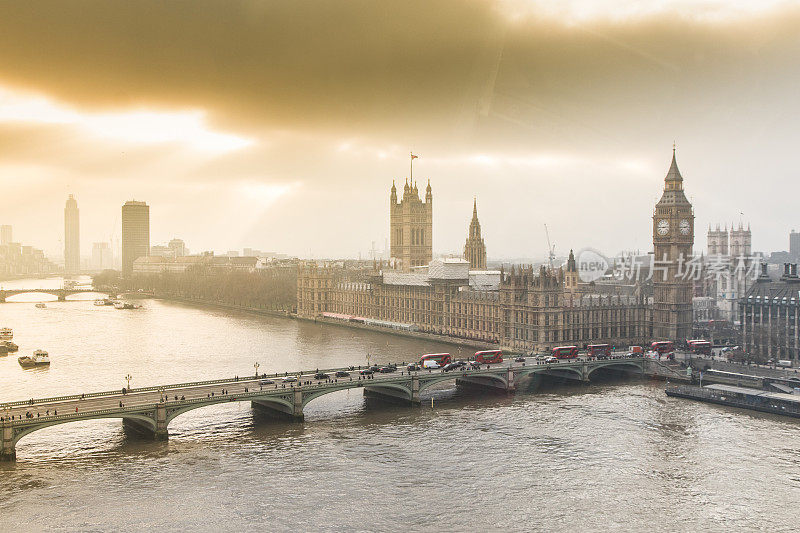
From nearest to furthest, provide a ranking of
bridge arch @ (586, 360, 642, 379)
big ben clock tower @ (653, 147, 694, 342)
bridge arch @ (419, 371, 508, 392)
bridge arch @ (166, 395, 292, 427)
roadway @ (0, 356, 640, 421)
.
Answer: roadway @ (0, 356, 640, 421) → bridge arch @ (166, 395, 292, 427) → bridge arch @ (419, 371, 508, 392) → bridge arch @ (586, 360, 642, 379) → big ben clock tower @ (653, 147, 694, 342)

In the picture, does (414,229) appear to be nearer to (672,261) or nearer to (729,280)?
(729,280)

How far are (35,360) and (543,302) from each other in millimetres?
55511

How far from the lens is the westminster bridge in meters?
48.3

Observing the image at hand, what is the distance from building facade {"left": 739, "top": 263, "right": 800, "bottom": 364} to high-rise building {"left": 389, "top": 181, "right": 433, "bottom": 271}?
90.6 metres

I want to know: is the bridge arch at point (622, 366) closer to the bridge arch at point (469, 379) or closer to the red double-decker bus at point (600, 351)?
the red double-decker bus at point (600, 351)

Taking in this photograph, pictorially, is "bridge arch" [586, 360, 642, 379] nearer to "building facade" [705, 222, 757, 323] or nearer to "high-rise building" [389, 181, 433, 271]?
"building facade" [705, 222, 757, 323]

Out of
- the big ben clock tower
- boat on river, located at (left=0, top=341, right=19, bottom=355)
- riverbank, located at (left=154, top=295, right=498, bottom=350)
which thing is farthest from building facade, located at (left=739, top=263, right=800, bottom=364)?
boat on river, located at (left=0, top=341, right=19, bottom=355)

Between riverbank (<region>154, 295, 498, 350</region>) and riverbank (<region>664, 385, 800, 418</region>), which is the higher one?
riverbank (<region>154, 295, 498, 350</region>)

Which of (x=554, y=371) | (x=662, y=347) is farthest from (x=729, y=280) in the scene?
(x=554, y=371)

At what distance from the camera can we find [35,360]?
265 feet

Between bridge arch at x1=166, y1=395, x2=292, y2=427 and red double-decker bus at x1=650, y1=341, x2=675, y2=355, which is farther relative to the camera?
red double-decker bus at x1=650, y1=341, x2=675, y2=355

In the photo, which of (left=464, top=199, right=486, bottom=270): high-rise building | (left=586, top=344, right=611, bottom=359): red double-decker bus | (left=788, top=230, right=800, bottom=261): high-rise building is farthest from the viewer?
(left=788, top=230, right=800, bottom=261): high-rise building

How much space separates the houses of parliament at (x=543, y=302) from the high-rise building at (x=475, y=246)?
31.5 metres

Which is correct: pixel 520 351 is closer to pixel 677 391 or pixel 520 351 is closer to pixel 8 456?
pixel 677 391
